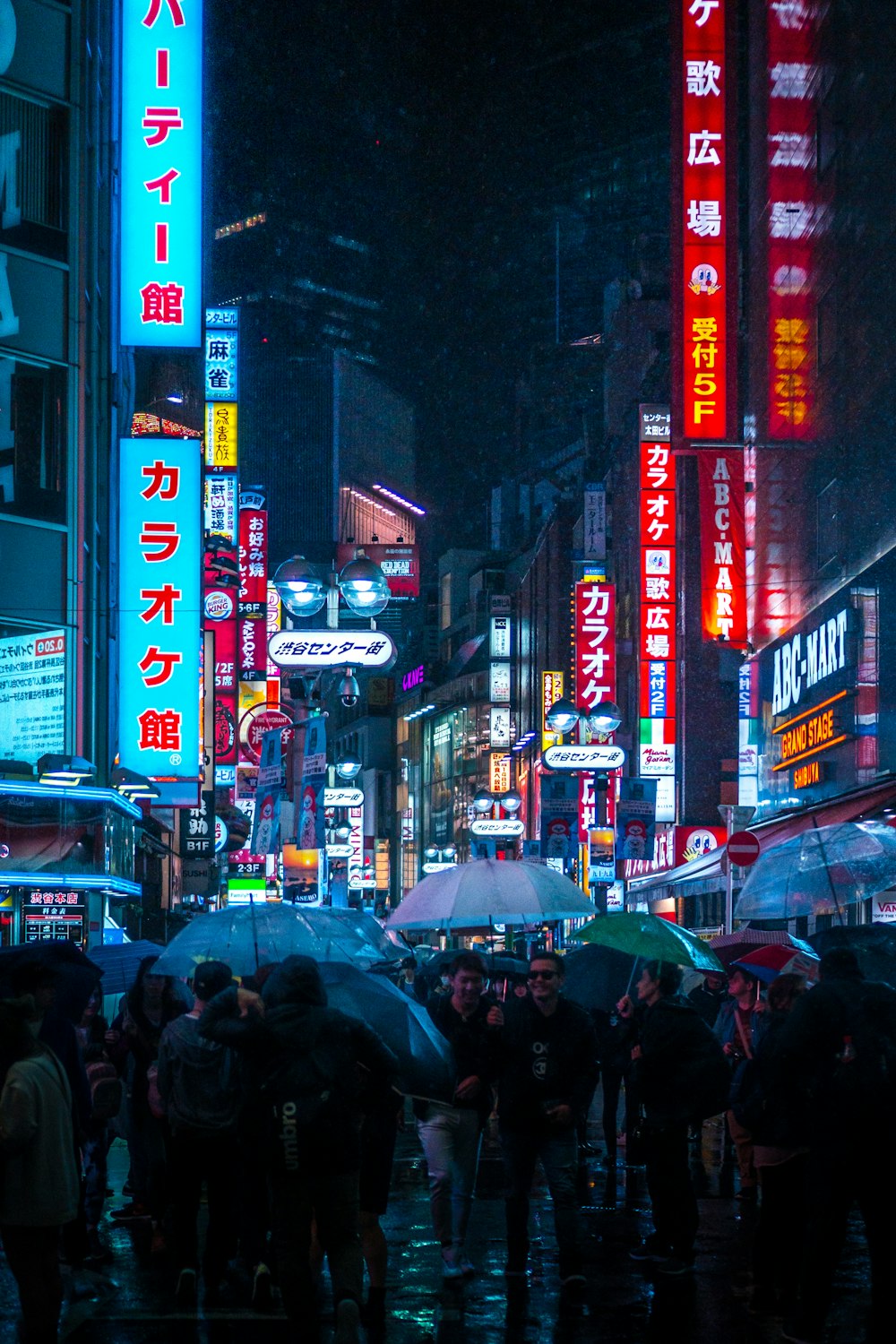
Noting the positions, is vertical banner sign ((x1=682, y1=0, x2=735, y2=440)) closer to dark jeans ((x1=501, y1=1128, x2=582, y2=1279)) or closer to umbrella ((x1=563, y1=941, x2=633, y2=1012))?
umbrella ((x1=563, y1=941, x2=633, y2=1012))

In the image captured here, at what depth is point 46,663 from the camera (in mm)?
24297

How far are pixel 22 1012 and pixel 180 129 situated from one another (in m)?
22.9

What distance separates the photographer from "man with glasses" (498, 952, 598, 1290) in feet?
30.6

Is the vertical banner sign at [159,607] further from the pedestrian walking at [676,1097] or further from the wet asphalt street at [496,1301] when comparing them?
the pedestrian walking at [676,1097]

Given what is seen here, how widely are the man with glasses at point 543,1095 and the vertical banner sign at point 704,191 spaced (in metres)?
23.1

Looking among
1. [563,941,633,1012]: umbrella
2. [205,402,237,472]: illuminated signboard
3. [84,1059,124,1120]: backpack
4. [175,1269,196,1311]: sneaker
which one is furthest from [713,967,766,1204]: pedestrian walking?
[205,402,237,472]: illuminated signboard

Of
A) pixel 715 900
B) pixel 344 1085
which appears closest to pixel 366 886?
pixel 715 900

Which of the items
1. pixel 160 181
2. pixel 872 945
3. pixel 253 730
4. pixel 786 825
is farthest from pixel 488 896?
pixel 253 730

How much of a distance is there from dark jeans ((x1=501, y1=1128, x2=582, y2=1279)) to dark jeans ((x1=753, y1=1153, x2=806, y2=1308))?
95 centimetres

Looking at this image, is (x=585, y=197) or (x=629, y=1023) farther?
(x=585, y=197)

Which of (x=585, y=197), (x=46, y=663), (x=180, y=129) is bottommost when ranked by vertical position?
(x=46, y=663)

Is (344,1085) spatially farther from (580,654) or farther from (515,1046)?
(580,654)

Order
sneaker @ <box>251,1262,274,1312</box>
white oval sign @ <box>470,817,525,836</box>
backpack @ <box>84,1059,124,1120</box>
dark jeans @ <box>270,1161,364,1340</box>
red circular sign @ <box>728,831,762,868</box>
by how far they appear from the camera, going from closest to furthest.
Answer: dark jeans @ <box>270,1161,364,1340</box>
sneaker @ <box>251,1262,274,1312</box>
backpack @ <box>84,1059,124,1120</box>
red circular sign @ <box>728,831,762,868</box>
white oval sign @ <box>470,817,525,836</box>

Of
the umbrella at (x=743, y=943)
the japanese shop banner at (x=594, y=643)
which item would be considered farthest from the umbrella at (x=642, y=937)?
the japanese shop banner at (x=594, y=643)
